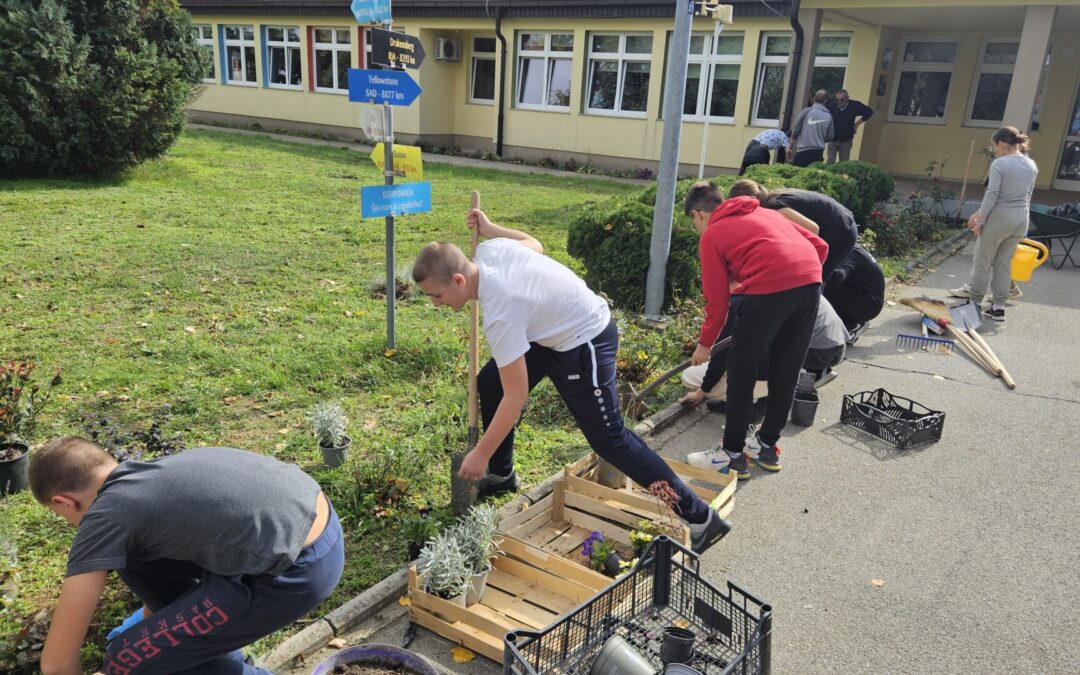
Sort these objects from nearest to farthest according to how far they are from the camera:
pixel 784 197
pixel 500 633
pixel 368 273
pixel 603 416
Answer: pixel 500 633
pixel 603 416
pixel 784 197
pixel 368 273

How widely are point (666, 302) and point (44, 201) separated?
8537 millimetres

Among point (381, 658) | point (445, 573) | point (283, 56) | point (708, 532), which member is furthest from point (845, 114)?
point (283, 56)

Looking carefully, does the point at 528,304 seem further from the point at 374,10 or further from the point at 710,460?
the point at 374,10

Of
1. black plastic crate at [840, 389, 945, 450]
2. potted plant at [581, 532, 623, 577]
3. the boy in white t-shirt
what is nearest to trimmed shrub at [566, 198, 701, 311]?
black plastic crate at [840, 389, 945, 450]

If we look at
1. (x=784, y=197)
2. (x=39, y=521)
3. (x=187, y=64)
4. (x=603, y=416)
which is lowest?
(x=39, y=521)

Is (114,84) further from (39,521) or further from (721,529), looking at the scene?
(721,529)

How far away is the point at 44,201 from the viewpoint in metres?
10.3

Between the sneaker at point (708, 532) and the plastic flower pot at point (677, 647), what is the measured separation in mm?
1096

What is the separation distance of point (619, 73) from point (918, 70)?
6736 millimetres

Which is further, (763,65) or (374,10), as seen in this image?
(763,65)

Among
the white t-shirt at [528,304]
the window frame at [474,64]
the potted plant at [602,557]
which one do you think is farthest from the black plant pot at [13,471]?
the window frame at [474,64]

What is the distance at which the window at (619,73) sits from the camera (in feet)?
59.1

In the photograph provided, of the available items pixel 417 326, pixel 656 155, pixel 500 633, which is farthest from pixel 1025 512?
pixel 656 155

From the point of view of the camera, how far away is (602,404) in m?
3.57
